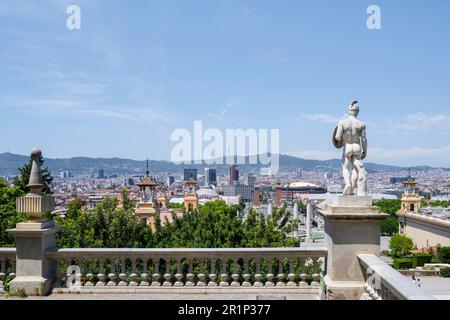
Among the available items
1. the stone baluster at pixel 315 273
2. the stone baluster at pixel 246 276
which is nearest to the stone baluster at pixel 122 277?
the stone baluster at pixel 246 276

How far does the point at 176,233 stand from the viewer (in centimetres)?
2228

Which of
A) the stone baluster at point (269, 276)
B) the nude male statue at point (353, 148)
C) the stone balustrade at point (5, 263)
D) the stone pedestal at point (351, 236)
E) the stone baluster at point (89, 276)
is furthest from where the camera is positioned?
the stone baluster at point (89, 276)

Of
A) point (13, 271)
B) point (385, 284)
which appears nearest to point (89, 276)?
point (13, 271)

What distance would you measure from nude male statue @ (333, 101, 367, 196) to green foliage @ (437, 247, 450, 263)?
47355 millimetres

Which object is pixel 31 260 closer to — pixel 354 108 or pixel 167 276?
pixel 167 276

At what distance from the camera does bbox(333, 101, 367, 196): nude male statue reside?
25.8 feet

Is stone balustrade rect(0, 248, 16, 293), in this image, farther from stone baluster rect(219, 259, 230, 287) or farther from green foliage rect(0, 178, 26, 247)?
green foliage rect(0, 178, 26, 247)

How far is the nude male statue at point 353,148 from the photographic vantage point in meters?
7.87

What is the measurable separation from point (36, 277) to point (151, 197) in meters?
32.5

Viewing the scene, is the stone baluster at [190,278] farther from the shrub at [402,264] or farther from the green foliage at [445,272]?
the shrub at [402,264]
